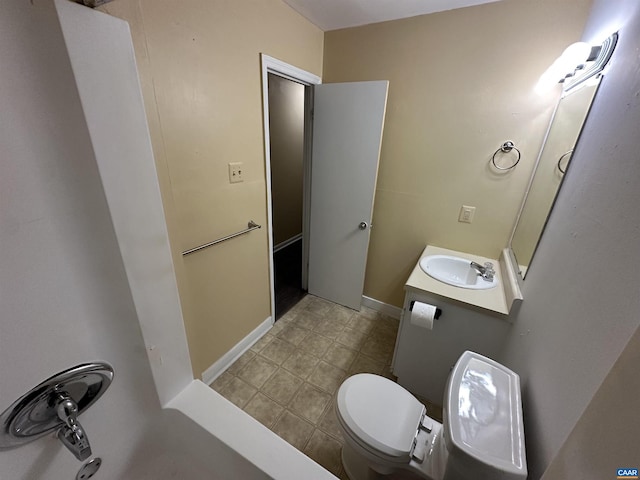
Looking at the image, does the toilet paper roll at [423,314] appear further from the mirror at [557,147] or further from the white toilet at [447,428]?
the mirror at [557,147]

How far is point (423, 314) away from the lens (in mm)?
1387

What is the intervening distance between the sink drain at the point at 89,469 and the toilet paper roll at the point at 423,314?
4.57 feet

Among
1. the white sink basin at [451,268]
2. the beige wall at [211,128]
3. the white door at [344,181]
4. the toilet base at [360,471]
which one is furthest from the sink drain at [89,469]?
the white door at [344,181]

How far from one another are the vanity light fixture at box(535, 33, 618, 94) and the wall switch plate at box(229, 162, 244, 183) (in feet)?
5.40

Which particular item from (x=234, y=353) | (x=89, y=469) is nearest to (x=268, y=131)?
(x=234, y=353)

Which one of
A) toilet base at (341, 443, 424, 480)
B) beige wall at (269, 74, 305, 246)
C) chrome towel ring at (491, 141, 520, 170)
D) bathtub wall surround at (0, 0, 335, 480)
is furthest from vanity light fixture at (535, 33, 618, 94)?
beige wall at (269, 74, 305, 246)

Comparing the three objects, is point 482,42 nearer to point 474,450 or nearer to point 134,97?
point 134,97

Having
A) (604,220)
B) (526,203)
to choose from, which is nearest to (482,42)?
(526,203)

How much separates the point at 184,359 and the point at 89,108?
0.84 metres

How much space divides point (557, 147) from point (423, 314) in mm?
1068

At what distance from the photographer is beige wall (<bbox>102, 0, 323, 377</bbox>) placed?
1055 mm

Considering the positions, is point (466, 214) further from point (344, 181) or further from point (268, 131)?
point (268, 131)

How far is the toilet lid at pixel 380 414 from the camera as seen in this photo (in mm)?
985

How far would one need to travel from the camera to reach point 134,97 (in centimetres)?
66
